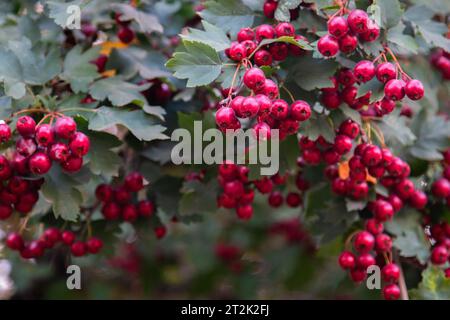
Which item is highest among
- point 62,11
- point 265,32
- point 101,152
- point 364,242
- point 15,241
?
point 265,32

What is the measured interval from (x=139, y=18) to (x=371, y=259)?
853 millimetres

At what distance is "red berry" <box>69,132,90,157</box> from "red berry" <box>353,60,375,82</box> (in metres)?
0.57

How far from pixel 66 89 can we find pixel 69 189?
302 mm

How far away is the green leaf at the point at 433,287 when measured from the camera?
1.51 m

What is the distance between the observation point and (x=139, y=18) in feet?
5.26

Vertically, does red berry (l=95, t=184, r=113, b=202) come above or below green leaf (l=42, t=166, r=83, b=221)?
below

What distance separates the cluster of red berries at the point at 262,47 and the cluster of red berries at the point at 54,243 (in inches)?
25.7

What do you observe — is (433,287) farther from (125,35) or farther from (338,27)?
(125,35)

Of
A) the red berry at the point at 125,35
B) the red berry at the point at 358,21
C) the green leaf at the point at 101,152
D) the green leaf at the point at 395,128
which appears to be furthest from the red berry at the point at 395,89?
the red berry at the point at 125,35

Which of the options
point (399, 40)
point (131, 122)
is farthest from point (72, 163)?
point (399, 40)

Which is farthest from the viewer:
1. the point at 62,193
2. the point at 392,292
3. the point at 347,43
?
the point at 392,292

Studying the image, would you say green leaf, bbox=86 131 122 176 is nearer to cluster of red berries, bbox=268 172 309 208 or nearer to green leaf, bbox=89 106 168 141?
green leaf, bbox=89 106 168 141

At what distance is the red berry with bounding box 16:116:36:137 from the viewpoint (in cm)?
126

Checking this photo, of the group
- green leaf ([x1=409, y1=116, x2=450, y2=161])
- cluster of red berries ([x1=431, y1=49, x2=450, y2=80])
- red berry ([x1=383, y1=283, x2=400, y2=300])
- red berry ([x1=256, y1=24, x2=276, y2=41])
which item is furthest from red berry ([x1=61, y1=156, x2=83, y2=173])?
cluster of red berries ([x1=431, y1=49, x2=450, y2=80])
